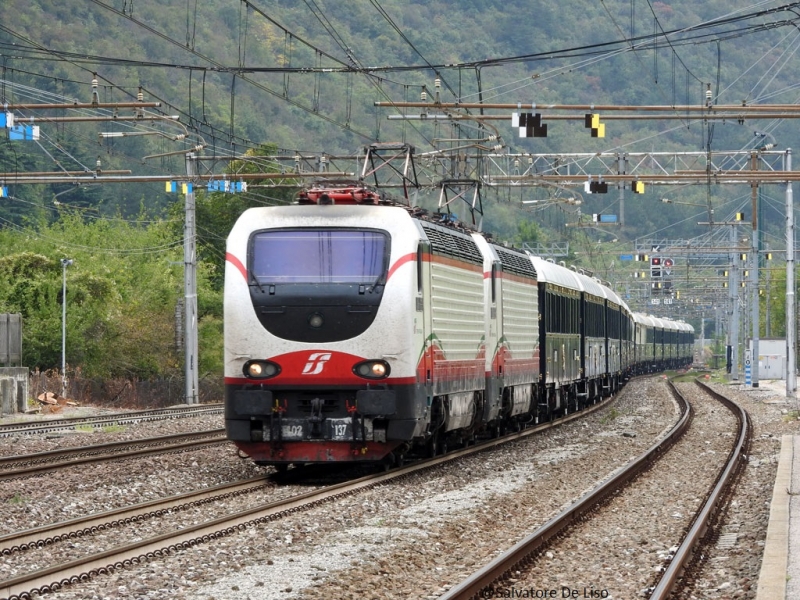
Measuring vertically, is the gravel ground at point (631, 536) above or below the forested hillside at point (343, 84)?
below

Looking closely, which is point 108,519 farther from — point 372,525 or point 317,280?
point 317,280

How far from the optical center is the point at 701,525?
42.2 ft

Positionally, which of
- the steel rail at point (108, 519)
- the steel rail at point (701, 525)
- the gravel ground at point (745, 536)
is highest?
the steel rail at point (108, 519)

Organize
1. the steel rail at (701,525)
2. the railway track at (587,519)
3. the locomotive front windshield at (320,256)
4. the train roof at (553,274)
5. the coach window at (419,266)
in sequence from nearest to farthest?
the railway track at (587,519) < the steel rail at (701,525) < the locomotive front windshield at (320,256) < the coach window at (419,266) < the train roof at (553,274)

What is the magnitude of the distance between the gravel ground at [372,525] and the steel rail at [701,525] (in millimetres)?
227

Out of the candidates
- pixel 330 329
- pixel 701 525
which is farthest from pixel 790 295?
pixel 701 525

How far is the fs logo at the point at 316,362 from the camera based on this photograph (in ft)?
53.0

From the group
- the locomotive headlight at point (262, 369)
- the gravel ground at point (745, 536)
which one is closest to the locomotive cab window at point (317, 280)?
the locomotive headlight at point (262, 369)

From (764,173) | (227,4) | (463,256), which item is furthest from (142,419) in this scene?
(227,4)

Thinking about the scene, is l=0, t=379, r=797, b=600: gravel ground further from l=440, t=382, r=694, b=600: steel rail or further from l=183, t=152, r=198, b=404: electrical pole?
l=183, t=152, r=198, b=404: electrical pole

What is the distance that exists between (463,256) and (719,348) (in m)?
115

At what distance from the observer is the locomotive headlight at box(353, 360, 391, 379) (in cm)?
1617

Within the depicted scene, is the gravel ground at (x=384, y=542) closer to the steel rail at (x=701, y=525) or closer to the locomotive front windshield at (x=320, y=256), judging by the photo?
the steel rail at (x=701, y=525)

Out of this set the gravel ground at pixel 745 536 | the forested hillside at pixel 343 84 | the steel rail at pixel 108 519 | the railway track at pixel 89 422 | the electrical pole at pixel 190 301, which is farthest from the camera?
the forested hillside at pixel 343 84
